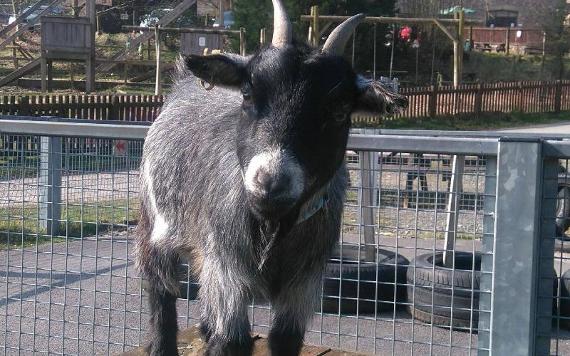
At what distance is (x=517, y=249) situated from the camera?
3732 mm

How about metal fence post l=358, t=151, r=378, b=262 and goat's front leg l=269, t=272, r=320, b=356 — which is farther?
metal fence post l=358, t=151, r=378, b=262

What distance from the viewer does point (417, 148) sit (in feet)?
13.3

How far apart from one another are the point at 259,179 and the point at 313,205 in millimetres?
595

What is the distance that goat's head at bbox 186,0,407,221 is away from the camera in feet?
11.6

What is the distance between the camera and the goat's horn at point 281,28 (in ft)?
13.2

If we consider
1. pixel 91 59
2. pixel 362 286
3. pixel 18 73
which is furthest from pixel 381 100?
pixel 18 73

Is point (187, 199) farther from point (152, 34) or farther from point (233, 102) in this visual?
point (152, 34)

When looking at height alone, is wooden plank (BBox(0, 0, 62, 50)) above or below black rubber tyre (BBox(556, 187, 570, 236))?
above

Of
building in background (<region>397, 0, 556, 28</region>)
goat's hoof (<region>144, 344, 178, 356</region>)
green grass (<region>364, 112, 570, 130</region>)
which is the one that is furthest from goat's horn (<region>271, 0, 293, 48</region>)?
building in background (<region>397, 0, 556, 28</region>)

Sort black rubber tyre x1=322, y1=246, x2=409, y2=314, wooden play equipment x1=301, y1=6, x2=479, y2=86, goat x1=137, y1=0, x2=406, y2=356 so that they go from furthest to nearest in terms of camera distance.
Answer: wooden play equipment x1=301, y1=6, x2=479, y2=86
black rubber tyre x1=322, y1=246, x2=409, y2=314
goat x1=137, y1=0, x2=406, y2=356

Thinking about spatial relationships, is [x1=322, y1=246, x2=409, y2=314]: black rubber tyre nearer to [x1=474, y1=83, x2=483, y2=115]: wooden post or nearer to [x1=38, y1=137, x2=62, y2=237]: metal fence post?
[x1=38, y1=137, x2=62, y2=237]: metal fence post

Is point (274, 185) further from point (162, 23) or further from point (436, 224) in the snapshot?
point (162, 23)

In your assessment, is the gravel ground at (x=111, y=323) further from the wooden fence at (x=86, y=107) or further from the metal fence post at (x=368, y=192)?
the wooden fence at (x=86, y=107)

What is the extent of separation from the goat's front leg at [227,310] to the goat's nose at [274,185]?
2.67ft
